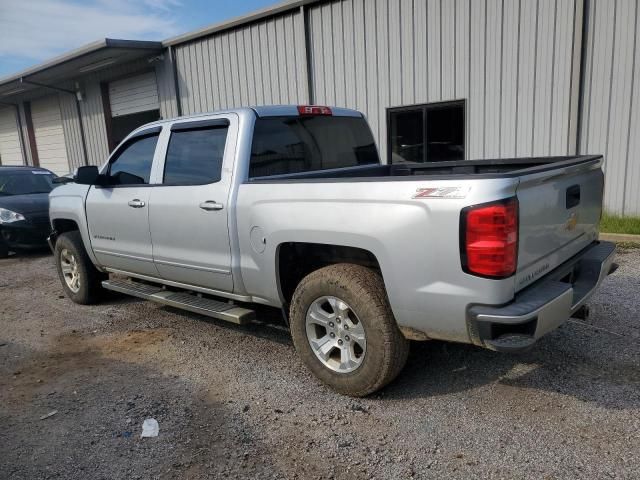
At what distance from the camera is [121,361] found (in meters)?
4.33

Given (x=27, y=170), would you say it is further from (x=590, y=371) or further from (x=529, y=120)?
(x=590, y=371)

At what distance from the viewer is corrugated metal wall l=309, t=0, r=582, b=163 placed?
26.3ft

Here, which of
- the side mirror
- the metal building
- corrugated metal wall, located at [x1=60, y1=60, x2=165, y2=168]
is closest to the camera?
the side mirror

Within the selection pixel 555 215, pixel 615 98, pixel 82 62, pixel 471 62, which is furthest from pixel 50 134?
pixel 555 215

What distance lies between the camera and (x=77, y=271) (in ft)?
19.5

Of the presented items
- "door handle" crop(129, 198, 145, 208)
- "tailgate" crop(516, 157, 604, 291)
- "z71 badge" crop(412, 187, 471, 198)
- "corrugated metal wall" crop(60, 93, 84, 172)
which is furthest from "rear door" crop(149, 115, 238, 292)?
"corrugated metal wall" crop(60, 93, 84, 172)

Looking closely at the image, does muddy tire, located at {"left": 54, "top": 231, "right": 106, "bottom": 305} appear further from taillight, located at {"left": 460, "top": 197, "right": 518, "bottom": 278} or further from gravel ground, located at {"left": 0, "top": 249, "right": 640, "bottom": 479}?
taillight, located at {"left": 460, "top": 197, "right": 518, "bottom": 278}

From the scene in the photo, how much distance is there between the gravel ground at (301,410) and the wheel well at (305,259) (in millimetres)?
676

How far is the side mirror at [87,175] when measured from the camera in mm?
4992

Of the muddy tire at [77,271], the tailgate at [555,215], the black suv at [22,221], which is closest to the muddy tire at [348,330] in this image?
the tailgate at [555,215]

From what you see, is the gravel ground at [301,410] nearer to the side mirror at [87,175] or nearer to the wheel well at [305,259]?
the wheel well at [305,259]

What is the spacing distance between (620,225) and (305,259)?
5.91 metres

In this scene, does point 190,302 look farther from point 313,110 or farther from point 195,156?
point 313,110

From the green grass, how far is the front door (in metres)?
6.36
